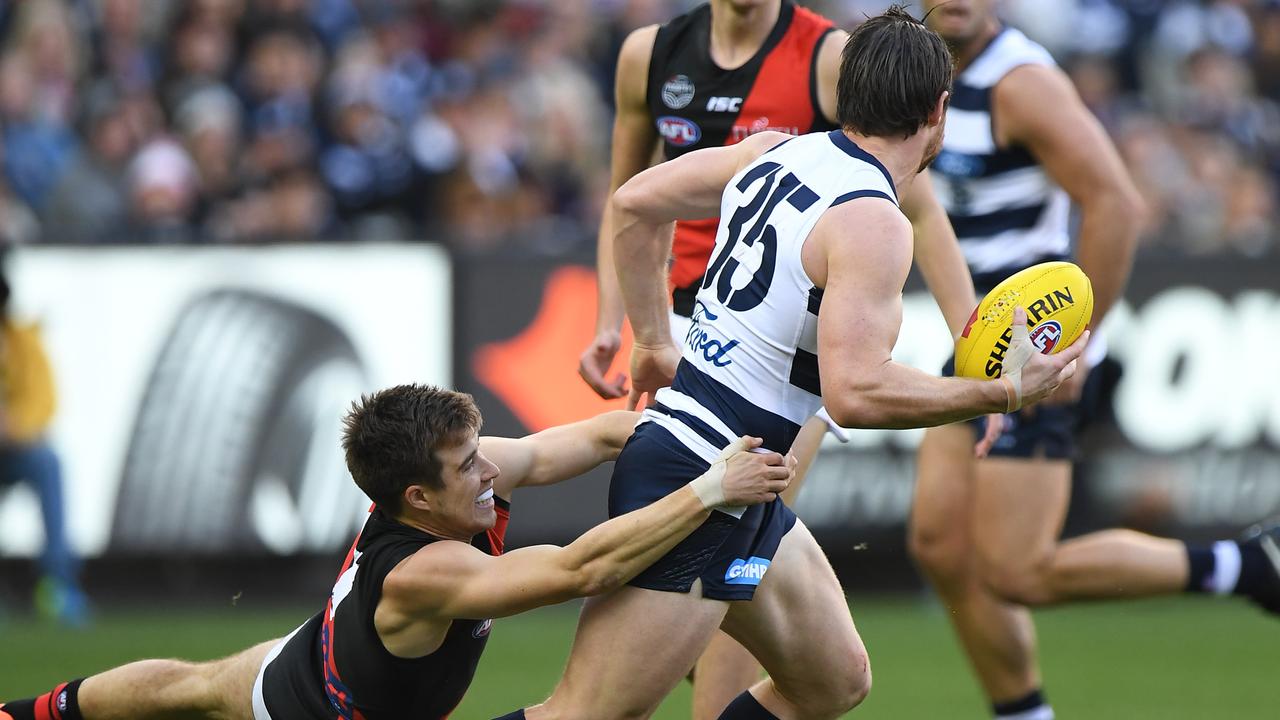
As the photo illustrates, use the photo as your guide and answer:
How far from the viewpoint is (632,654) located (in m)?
4.44

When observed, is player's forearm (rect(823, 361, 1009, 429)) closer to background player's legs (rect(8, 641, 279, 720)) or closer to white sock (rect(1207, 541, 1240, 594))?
background player's legs (rect(8, 641, 279, 720))

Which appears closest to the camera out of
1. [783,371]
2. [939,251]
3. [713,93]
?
[783,371]

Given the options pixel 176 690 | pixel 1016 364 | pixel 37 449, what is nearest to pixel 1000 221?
pixel 1016 364

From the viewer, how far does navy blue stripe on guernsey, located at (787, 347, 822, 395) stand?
4.45 m

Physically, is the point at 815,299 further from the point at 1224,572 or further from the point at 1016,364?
the point at 1224,572

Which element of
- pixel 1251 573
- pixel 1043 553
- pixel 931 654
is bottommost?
pixel 931 654

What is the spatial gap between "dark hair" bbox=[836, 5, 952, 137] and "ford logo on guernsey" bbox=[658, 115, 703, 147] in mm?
1477

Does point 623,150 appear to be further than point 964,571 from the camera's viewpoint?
No

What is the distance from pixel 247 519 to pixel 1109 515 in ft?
16.9

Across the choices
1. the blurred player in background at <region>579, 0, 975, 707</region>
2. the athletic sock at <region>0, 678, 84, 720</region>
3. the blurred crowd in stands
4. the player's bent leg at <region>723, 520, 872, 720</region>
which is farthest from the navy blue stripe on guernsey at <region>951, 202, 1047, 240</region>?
the blurred crowd in stands

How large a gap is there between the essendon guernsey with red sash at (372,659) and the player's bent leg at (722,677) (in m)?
0.90

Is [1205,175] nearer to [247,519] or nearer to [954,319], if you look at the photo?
[247,519]

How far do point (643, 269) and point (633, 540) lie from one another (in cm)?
99

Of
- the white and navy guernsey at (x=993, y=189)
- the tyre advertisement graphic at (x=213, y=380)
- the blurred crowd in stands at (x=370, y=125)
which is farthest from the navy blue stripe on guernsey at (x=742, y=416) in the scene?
the blurred crowd in stands at (x=370, y=125)
